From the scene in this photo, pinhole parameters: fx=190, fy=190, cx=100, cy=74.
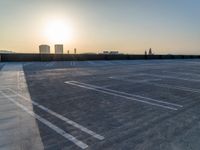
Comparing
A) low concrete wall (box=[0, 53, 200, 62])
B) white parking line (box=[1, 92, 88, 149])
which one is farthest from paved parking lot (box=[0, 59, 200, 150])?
low concrete wall (box=[0, 53, 200, 62])

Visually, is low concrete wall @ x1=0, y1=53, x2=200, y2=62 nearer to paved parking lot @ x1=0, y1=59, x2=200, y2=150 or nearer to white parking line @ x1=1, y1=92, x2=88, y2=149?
paved parking lot @ x1=0, y1=59, x2=200, y2=150

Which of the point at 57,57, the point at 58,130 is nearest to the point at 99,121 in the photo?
the point at 58,130

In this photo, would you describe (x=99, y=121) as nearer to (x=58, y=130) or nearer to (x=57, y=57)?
(x=58, y=130)

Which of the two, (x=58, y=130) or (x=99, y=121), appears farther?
(x=99, y=121)

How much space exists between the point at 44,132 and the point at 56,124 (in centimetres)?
43

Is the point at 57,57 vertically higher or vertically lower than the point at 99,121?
higher

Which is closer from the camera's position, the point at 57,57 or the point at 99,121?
the point at 99,121

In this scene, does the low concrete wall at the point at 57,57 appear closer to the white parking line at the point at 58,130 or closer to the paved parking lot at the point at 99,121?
the paved parking lot at the point at 99,121

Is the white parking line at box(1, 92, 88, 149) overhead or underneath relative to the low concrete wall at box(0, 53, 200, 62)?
underneath

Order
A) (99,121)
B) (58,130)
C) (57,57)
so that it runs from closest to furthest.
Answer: (58,130) < (99,121) < (57,57)

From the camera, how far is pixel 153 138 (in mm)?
3506

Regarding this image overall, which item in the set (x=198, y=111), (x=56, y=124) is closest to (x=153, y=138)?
(x=56, y=124)

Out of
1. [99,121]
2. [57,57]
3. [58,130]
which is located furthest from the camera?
[57,57]

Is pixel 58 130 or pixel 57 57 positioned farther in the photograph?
pixel 57 57
